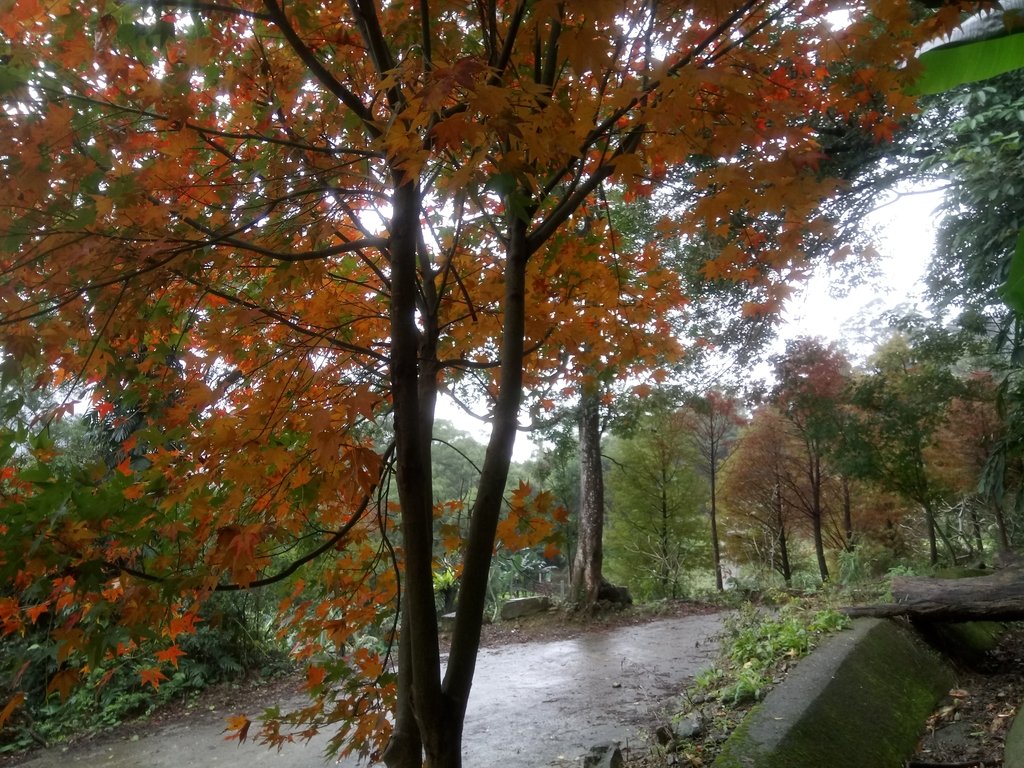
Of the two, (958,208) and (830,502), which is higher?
(958,208)

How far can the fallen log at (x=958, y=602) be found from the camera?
4.81m

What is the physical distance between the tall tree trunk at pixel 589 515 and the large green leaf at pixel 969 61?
7.68 metres

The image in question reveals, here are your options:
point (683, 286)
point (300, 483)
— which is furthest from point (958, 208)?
point (300, 483)

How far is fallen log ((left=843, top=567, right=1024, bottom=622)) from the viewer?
189 inches

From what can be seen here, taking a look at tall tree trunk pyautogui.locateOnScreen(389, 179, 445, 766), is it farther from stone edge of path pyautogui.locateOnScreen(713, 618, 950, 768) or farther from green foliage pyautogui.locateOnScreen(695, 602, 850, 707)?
green foliage pyautogui.locateOnScreen(695, 602, 850, 707)

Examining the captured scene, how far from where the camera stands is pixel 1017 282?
112 centimetres

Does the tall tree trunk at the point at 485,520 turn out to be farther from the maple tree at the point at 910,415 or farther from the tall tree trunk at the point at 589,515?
the maple tree at the point at 910,415

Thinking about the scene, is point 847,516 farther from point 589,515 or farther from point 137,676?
point 137,676

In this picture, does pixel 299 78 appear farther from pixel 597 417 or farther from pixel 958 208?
pixel 597 417

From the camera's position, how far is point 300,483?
233cm

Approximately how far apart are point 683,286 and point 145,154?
690cm

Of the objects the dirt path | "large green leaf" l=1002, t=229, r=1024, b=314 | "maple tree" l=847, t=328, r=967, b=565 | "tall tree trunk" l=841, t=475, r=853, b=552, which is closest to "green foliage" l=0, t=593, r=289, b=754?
the dirt path

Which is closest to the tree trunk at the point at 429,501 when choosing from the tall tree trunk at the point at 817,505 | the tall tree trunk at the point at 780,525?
the tall tree trunk at the point at 817,505

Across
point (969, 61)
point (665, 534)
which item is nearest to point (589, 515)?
point (665, 534)
